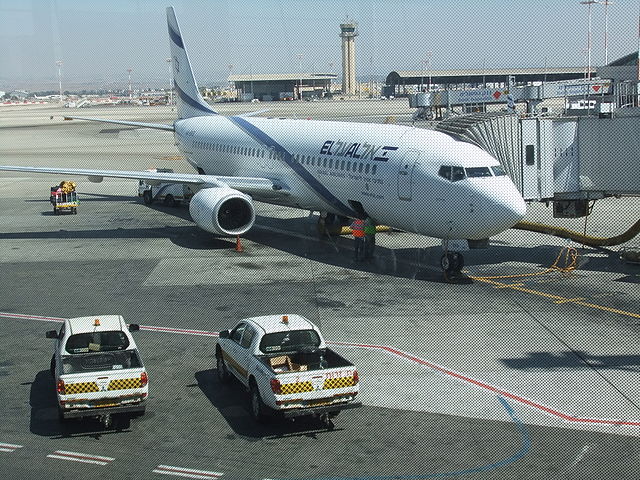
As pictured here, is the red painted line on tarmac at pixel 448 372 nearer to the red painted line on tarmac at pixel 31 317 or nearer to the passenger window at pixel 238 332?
the red painted line on tarmac at pixel 31 317

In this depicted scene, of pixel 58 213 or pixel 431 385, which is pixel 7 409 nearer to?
pixel 431 385

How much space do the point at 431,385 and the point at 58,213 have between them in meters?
31.7

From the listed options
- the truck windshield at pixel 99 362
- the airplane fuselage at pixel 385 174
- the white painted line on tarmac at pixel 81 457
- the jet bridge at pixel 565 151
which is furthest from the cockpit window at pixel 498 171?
the white painted line on tarmac at pixel 81 457

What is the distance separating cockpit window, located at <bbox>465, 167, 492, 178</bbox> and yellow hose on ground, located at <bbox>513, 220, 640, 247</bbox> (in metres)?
8.29

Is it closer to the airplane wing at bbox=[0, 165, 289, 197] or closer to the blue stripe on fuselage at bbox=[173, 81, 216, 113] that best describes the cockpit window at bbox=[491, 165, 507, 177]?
the airplane wing at bbox=[0, 165, 289, 197]

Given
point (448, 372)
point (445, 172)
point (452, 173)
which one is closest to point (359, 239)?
point (445, 172)

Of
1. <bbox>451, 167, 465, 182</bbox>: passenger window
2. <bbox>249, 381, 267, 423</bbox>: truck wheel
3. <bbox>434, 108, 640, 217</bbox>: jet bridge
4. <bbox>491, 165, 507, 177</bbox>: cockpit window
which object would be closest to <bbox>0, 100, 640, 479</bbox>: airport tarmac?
<bbox>249, 381, 267, 423</bbox>: truck wheel

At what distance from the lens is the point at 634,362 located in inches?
800

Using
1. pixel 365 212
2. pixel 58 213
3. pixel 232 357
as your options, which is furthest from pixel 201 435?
pixel 58 213

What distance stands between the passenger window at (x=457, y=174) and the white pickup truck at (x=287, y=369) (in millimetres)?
10730

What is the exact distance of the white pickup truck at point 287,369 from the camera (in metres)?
15.9

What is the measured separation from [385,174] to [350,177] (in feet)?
7.46

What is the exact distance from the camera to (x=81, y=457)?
15.3 m

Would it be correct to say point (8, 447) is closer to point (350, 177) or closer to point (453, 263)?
point (453, 263)
